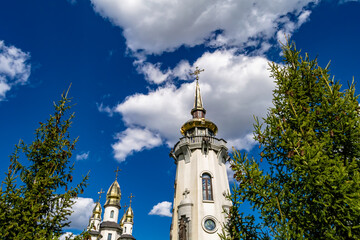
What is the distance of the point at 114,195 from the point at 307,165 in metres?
47.9

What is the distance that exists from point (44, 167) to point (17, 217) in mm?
2464

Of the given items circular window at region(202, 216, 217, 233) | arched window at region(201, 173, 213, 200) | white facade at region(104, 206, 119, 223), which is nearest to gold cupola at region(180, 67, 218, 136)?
arched window at region(201, 173, 213, 200)

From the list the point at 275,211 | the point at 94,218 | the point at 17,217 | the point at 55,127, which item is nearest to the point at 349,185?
the point at 275,211

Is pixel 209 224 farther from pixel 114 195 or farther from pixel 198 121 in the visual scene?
pixel 114 195

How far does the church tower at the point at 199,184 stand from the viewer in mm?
20422

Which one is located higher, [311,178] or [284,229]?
[311,178]

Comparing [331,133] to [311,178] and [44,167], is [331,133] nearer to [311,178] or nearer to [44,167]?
[311,178]

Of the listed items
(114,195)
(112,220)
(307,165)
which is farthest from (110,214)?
(307,165)

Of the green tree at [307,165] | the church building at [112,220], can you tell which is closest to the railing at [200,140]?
the green tree at [307,165]

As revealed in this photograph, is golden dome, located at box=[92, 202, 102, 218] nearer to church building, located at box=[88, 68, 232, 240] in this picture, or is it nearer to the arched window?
church building, located at box=[88, 68, 232, 240]

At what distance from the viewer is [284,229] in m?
7.65

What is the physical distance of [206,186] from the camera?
22.6 metres

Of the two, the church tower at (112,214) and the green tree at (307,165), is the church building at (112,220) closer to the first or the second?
A: the church tower at (112,214)

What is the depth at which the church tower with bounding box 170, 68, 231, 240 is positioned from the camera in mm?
20422
